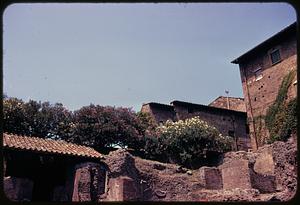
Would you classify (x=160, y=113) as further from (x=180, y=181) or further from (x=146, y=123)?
(x=180, y=181)

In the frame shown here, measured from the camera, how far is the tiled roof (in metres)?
12.8

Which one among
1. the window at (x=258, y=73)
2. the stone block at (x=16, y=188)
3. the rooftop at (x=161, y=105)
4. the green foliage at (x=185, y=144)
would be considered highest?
the window at (x=258, y=73)

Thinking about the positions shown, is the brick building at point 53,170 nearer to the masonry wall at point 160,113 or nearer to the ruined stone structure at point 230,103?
the masonry wall at point 160,113

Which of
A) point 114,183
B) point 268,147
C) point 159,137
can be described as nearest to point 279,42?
point 268,147

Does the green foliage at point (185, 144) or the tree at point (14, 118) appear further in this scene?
the green foliage at point (185, 144)

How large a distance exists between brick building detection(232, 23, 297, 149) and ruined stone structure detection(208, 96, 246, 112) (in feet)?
19.4

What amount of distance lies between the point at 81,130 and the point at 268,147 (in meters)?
11.4

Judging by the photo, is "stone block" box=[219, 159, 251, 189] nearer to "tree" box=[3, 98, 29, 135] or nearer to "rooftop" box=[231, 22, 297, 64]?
"rooftop" box=[231, 22, 297, 64]

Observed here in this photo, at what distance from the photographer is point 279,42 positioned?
24.1 metres

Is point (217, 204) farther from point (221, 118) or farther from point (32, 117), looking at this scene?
point (221, 118)

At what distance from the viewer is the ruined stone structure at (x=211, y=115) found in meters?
28.4

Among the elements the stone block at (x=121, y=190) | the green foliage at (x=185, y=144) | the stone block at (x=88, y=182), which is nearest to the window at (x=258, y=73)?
the green foliage at (x=185, y=144)

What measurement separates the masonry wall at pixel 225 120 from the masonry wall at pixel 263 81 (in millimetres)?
3980

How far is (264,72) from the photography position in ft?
82.7
